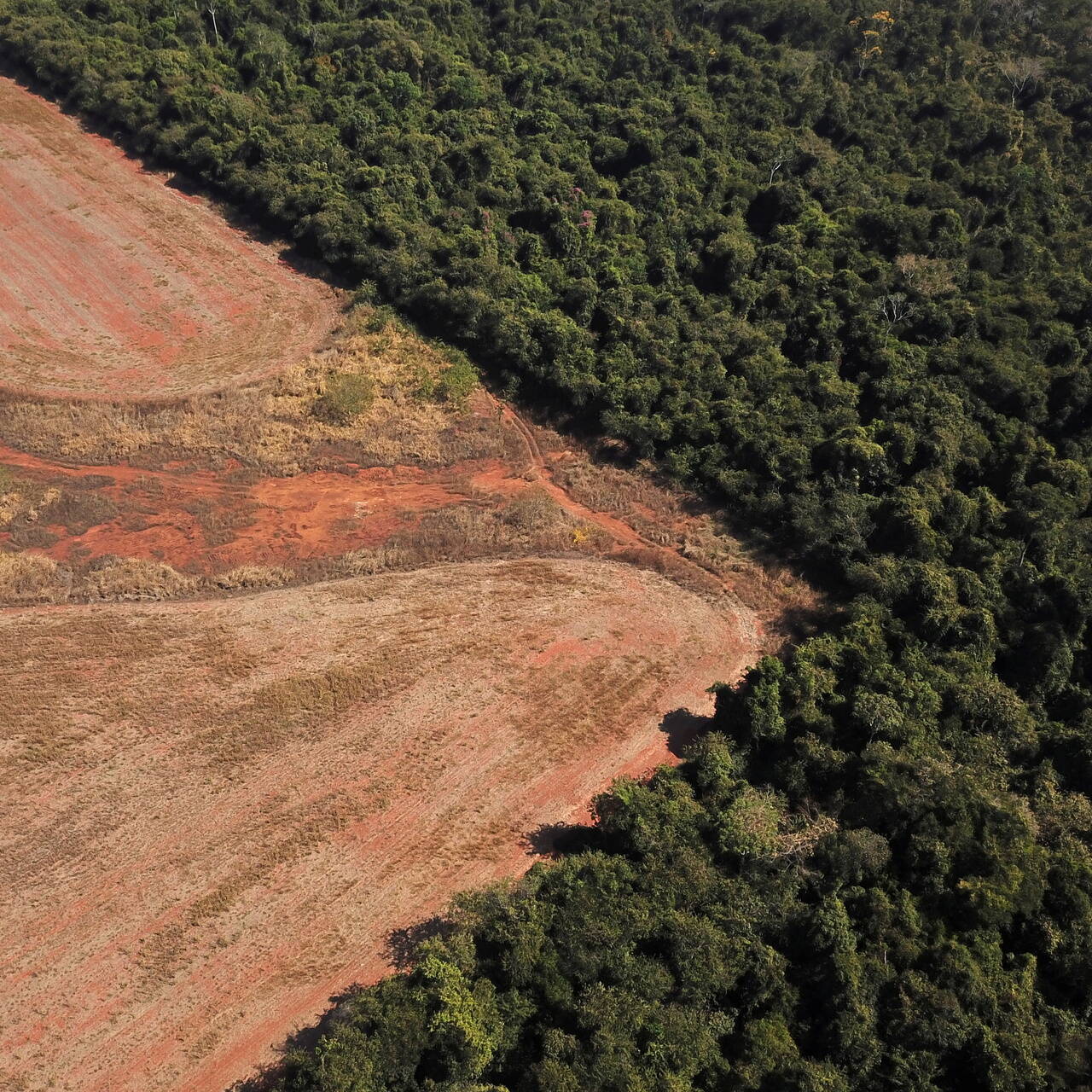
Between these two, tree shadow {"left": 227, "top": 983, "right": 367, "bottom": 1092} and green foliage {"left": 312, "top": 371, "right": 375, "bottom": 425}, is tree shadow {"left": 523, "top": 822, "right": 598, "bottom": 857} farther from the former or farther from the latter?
green foliage {"left": 312, "top": 371, "right": 375, "bottom": 425}

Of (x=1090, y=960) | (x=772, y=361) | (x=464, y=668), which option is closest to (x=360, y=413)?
(x=464, y=668)

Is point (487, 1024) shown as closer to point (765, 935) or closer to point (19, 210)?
point (765, 935)

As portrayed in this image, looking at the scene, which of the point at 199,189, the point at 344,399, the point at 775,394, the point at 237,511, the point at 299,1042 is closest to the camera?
the point at 299,1042

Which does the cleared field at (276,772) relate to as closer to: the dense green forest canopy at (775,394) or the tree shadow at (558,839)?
the tree shadow at (558,839)

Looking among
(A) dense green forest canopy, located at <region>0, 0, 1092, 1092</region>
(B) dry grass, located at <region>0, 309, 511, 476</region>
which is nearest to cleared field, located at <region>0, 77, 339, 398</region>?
(B) dry grass, located at <region>0, 309, 511, 476</region>

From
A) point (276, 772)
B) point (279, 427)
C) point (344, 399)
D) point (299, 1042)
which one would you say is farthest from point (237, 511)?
point (299, 1042)

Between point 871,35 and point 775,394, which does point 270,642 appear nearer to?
point 775,394
